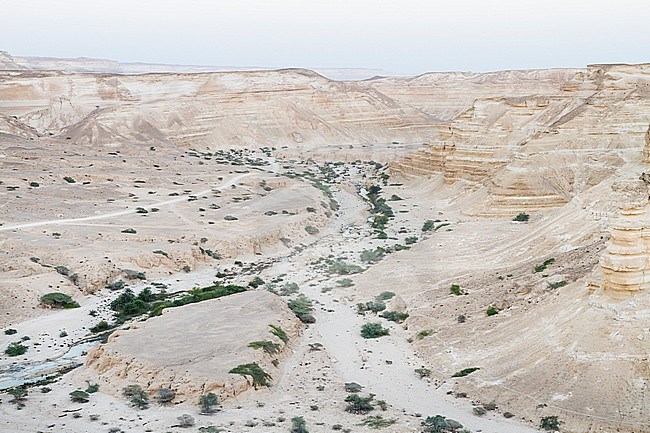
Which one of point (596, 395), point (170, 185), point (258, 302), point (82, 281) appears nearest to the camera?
point (596, 395)

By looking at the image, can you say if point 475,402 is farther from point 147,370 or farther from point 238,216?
point 238,216

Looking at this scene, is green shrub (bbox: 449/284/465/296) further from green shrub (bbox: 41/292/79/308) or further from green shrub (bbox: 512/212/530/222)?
green shrub (bbox: 41/292/79/308)

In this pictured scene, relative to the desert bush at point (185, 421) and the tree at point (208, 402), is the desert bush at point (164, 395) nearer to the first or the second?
the tree at point (208, 402)

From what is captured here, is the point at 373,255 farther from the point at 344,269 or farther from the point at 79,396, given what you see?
the point at 79,396

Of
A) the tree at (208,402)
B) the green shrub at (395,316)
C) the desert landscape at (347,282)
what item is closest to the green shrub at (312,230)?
the desert landscape at (347,282)

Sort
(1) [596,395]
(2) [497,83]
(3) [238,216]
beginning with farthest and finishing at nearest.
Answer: (2) [497,83] → (3) [238,216] → (1) [596,395]

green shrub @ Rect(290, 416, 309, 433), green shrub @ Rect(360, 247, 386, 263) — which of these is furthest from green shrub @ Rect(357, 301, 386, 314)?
green shrub @ Rect(290, 416, 309, 433)

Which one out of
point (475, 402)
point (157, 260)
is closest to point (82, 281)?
point (157, 260)
